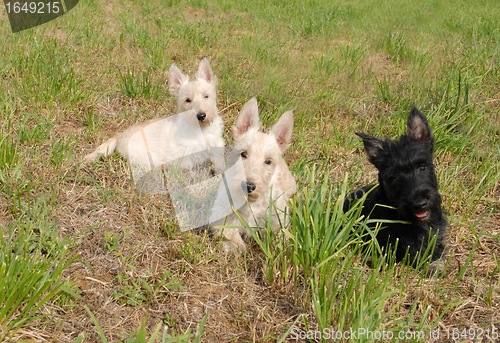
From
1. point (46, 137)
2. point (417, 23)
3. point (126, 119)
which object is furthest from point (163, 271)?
point (417, 23)

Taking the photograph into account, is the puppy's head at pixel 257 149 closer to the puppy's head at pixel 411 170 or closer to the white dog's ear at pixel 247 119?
the white dog's ear at pixel 247 119

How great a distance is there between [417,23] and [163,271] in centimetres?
846

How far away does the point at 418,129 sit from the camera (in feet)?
11.2

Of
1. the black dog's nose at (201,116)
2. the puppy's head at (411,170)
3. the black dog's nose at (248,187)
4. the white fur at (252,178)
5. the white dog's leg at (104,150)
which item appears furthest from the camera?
the black dog's nose at (201,116)

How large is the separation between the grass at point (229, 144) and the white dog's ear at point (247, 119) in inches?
32.2

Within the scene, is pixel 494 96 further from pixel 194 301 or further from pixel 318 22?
pixel 194 301

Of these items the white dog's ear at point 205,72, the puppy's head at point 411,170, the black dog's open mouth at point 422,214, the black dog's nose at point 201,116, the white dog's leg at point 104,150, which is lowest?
the white dog's leg at point 104,150

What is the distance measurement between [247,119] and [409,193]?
5.60ft

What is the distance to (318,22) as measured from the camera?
8.59 m

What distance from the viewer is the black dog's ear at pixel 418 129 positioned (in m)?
3.37

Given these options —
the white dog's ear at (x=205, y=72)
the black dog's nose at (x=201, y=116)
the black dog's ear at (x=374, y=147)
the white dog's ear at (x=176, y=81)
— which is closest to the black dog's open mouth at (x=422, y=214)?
the black dog's ear at (x=374, y=147)

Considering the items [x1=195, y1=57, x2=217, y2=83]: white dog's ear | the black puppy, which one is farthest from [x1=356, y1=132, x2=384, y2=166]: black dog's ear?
[x1=195, y1=57, x2=217, y2=83]: white dog's ear

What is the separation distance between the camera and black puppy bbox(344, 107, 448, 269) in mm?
3076

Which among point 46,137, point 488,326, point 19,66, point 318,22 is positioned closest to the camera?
point 488,326
